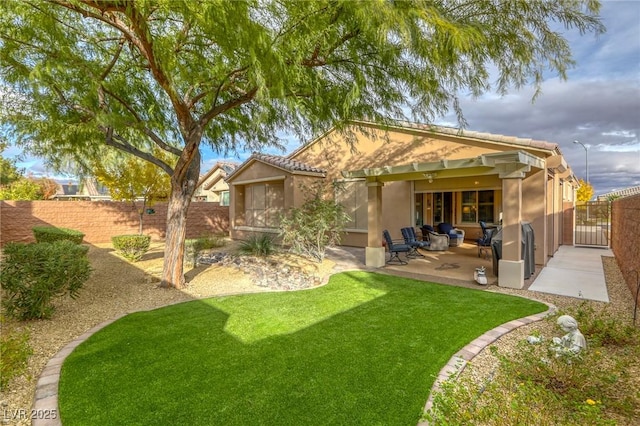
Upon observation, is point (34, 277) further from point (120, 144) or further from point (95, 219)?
point (95, 219)

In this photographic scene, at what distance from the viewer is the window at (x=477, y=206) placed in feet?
53.0

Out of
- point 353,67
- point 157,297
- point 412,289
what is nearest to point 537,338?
point 412,289

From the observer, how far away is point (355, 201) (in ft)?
50.0

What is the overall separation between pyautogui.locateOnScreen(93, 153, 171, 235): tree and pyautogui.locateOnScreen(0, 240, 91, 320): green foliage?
404 inches

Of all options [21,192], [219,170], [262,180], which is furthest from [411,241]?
[219,170]

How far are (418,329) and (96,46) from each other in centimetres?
900

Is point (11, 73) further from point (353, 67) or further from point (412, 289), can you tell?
point (412, 289)

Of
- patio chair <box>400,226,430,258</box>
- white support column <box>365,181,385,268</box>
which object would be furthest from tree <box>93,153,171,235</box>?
patio chair <box>400,226,430,258</box>

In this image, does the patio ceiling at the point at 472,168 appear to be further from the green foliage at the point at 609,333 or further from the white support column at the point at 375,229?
the green foliage at the point at 609,333

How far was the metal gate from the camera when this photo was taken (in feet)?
53.2

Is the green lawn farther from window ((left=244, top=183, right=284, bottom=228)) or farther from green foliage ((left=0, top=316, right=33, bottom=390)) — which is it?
window ((left=244, top=183, right=284, bottom=228))

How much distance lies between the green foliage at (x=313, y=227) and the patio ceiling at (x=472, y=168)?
5.37 feet

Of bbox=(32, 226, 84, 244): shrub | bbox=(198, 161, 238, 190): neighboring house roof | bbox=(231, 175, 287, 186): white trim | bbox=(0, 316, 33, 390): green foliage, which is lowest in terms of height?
bbox=(0, 316, 33, 390): green foliage

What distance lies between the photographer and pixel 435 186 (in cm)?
1550
